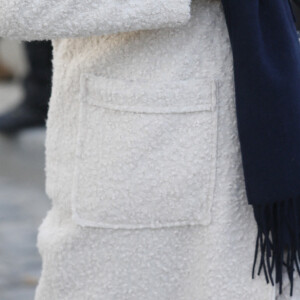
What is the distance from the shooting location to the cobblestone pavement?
349 cm

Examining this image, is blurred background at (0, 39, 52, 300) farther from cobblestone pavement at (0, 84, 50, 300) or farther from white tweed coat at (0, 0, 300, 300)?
white tweed coat at (0, 0, 300, 300)

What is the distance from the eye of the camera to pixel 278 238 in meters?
1.75

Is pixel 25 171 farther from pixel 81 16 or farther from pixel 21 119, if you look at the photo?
pixel 81 16

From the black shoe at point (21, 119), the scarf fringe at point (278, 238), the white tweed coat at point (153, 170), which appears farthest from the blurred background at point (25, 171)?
the scarf fringe at point (278, 238)

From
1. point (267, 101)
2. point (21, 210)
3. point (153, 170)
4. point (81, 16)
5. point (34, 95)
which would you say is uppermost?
point (34, 95)

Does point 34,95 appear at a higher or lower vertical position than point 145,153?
higher

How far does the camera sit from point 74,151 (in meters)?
1.81

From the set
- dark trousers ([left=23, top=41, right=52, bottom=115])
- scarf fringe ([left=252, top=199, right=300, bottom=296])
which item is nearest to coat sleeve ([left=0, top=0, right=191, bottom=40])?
scarf fringe ([left=252, top=199, right=300, bottom=296])

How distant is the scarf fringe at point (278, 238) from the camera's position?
173cm

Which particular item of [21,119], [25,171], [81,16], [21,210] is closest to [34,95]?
[21,119]

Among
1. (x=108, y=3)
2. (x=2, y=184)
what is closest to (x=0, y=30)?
(x=108, y=3)

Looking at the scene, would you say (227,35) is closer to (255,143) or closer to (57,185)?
(255,143)

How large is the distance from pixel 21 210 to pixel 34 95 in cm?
98

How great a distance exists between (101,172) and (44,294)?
296 millimetres
